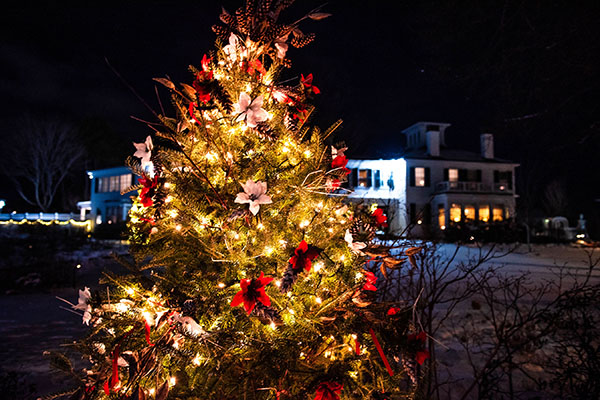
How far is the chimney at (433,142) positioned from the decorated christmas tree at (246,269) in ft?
97.0

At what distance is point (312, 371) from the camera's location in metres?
1.90

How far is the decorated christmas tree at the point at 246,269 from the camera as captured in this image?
1.91m

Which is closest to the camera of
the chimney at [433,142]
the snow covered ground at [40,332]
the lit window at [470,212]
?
the snow covered ground at [40,332]

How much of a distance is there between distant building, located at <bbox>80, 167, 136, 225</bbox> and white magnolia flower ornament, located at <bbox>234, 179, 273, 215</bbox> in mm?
33089

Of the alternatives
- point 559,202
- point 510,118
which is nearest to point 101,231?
point 510,118

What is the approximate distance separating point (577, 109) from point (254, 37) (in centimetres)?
718

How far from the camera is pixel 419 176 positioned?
95.7 ft

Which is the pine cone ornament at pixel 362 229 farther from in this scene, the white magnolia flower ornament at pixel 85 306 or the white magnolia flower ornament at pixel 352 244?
the white magnolia flower ornament at pixel 85 306

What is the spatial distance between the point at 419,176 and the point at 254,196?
29195 mm

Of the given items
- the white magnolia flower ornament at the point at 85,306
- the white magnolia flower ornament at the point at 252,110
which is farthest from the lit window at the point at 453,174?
the white magnolia flower ornament at the point at 85,306

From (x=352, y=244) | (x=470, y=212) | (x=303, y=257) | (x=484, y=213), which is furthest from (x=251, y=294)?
(x=484, y=213)

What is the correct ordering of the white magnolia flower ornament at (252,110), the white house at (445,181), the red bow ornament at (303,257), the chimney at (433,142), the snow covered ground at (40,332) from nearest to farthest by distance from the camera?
the red bow ornament at (303,257) → the white magnolia flower ornament at (252,110) → the snow covered ground at (40,332) → the white house at (445,181) → the chimney at (433,142)

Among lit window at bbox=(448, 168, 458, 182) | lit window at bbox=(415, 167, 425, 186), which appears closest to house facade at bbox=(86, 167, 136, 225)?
lit window at bbox=(415, 167, 425, 186)

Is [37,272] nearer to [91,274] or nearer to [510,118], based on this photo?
[91,274]
